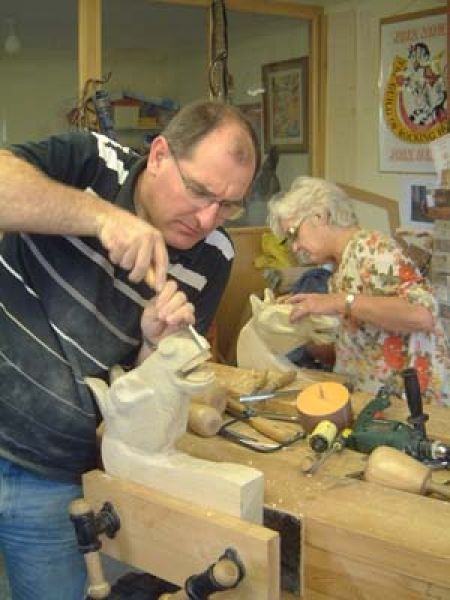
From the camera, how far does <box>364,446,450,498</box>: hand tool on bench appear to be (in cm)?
112

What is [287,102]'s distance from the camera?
4.02 metres

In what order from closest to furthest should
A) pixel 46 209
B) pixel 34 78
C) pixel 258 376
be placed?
pixel 46 209 < pixel 258 376 < pixel 34 78

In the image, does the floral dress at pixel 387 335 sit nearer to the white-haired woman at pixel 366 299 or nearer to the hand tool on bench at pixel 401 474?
the white-haired woman at pixel 366 299

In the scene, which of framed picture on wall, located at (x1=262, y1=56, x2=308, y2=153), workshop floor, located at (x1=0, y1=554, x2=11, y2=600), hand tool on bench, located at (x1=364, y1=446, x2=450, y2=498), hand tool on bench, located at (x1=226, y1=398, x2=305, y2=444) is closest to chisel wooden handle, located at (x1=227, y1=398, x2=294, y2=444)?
hand tool on bench, located at (x1=226, y1=398, x2=305, y2=444)

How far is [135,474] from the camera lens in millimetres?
1117

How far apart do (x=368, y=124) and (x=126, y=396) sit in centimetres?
298

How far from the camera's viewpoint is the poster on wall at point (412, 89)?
3.31 metres

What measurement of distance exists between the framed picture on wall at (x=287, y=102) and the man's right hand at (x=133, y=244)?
3.11 meters

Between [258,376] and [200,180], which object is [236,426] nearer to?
[258,376]

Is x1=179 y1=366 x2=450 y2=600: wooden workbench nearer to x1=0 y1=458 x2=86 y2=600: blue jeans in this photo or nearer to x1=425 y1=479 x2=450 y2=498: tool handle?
x1=425 y1=479 x2=450 y2=498: tool handle

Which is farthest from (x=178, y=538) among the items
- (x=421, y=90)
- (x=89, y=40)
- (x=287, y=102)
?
(x=287, y=102)

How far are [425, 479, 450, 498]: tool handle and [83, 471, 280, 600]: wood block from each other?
30 centimetres

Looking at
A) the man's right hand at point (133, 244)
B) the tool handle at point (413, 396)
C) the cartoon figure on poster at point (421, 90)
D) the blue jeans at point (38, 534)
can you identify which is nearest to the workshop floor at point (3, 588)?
the blue jeans at point (38, 534)

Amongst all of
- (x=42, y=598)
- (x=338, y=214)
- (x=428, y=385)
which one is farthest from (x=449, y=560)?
(x=338, y=214)
